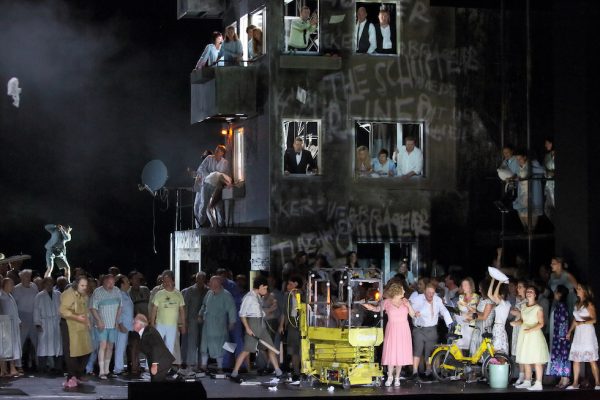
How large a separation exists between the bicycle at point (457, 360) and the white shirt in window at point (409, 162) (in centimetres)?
797

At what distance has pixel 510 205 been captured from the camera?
3111 centimetres

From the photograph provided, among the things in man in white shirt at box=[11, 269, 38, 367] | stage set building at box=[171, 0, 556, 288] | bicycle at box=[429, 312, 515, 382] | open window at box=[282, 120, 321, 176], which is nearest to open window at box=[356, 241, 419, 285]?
stage set building at box=[171, 0, 556, 288]

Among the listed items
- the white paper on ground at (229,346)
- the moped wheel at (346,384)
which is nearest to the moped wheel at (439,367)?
the moped wheel at (346,384)

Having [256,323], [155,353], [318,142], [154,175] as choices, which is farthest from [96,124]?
[155,353]

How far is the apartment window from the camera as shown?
116 ft

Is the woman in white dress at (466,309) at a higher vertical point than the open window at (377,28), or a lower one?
lower

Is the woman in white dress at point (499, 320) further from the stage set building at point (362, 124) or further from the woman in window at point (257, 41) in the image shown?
the woman in window at point (257, 41)

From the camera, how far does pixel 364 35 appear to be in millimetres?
33594

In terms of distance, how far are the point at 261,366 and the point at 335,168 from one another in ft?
21.4

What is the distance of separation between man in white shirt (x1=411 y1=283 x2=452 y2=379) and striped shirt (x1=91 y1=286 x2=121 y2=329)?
5.48 metres

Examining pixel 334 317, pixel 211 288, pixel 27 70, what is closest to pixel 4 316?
pixel 211 288

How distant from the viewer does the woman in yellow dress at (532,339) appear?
25.5 m

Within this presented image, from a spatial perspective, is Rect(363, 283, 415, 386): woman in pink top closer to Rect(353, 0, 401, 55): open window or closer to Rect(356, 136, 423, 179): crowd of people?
Rect(356, 136, 423, 179): crowd of people

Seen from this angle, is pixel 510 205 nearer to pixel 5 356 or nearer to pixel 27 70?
pixel 5 356
